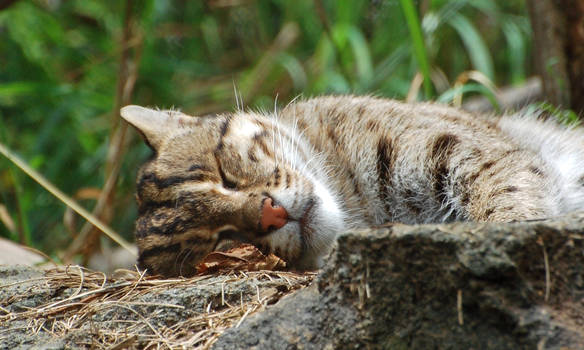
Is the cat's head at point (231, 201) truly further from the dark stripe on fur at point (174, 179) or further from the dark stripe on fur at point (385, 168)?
the dark stripe on fur at point (385, 168)

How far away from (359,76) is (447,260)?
4.94 m

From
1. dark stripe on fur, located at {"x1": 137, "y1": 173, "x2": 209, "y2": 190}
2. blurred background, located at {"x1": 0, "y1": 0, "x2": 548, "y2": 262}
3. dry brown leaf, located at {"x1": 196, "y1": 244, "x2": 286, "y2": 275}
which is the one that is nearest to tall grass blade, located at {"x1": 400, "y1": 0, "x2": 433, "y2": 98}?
blurred background, located at {"x1": 0, "y1": 0, "x2": 548, "y2": 262}

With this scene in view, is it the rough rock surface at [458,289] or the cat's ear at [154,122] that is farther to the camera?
the cat's ear at [154,122]

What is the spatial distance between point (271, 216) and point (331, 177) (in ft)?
2.42

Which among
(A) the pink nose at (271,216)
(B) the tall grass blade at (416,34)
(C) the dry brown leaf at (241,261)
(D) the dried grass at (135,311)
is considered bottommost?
(D) the dried grass at (135,311)

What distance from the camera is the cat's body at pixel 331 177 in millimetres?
3078

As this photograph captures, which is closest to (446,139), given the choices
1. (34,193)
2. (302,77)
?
(302,77)

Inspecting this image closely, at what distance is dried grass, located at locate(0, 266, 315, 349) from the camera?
7.60ft

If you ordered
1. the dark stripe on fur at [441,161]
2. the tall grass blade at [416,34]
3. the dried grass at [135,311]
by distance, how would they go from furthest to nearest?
the tall grass blade at [416,34] < the dark stripe on fur at [441,161] < the dried grass at [135,311]

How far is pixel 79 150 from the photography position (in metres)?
7.07

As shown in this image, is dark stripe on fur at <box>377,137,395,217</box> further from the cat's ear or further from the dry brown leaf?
the cat's ear

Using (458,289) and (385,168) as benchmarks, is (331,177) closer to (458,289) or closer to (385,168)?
(385,168)

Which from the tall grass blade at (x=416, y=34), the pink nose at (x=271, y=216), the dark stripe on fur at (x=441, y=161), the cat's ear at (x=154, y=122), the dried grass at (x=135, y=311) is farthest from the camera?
the tall grass blade at (x=416, y=34)

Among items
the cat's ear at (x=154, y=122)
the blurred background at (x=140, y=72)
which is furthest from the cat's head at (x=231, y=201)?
the blurred background at (x=140, y=72)
